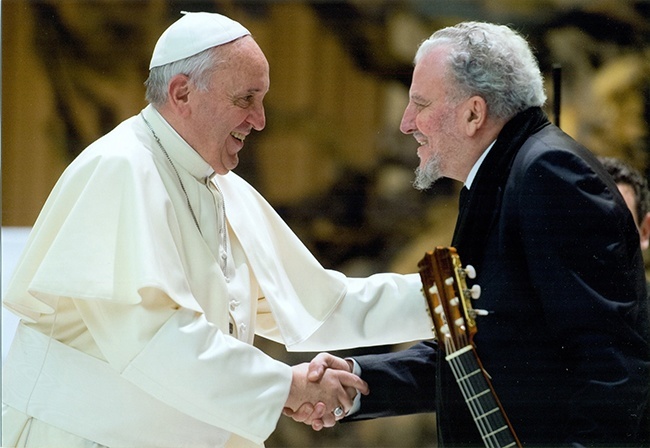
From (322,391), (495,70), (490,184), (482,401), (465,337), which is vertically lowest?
(322,391)

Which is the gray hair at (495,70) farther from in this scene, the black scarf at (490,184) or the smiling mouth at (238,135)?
the smiling mouth at (238,135)

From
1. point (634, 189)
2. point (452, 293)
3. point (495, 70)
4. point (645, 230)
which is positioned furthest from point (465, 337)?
point (645, 230)

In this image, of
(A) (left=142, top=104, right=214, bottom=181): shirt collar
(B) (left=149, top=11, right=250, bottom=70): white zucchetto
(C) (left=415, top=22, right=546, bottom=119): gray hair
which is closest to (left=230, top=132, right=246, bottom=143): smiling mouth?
(A) (left=142, top=104, right=214, bottom=181): shirt collar

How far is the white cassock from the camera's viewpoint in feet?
8.17

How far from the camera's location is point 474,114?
2.71 metres

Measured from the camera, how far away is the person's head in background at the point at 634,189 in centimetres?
348

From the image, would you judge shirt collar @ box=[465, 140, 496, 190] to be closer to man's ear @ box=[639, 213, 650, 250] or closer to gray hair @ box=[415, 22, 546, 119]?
gray hair @ box=[415, 22, 546, 119]

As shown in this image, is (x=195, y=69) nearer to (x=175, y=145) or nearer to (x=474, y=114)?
(x=175, y=145)

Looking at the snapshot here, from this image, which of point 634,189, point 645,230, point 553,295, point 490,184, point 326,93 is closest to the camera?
point 553,295

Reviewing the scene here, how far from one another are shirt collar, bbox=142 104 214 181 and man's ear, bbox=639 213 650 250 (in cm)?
187

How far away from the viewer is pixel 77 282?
247 centimetres

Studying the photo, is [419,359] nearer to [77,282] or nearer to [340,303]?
[340,303]

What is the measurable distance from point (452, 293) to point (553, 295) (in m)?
0.26

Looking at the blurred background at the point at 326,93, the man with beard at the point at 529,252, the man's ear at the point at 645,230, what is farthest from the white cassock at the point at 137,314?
the man's ear at the point at 645,230
